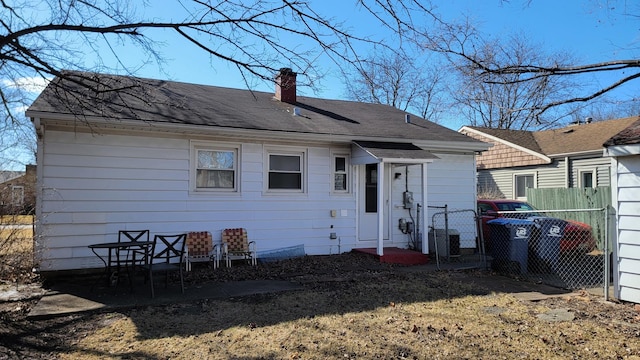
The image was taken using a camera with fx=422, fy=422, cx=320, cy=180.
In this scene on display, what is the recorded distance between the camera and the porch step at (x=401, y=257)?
30.9ft

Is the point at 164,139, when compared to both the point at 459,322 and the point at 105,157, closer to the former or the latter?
the point at 105,157

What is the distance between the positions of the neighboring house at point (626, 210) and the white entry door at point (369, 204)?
515 centimetres

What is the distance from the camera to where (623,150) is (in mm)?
5988

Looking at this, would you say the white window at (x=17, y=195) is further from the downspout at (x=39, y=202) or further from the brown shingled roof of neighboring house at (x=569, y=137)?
the brown shingled roof of neighboring house at (x=569, y=137)

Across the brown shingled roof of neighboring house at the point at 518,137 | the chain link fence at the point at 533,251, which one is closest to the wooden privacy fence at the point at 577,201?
the chain link fence at the point at 533,251

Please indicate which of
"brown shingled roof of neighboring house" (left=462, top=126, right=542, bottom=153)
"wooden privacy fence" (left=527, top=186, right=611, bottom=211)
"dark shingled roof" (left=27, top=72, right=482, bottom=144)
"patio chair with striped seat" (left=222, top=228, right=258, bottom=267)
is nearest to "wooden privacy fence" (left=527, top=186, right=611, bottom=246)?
"wooden privacy fence" (left=527, top=186, right=611, bottom=211)

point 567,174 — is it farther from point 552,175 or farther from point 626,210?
point 626,210

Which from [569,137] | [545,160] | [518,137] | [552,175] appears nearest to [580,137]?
[569,137]

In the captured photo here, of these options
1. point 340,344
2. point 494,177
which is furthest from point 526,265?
point 494,177

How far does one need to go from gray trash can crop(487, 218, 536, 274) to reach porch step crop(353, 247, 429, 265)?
1.71 m

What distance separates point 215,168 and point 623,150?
725 cm

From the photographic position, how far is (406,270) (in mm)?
8703

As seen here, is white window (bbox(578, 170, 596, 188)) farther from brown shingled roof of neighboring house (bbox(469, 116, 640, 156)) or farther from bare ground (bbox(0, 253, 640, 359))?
bare ground (bbox(0, 253, 640, 359))

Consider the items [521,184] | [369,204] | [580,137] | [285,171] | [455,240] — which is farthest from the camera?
[521,184]
